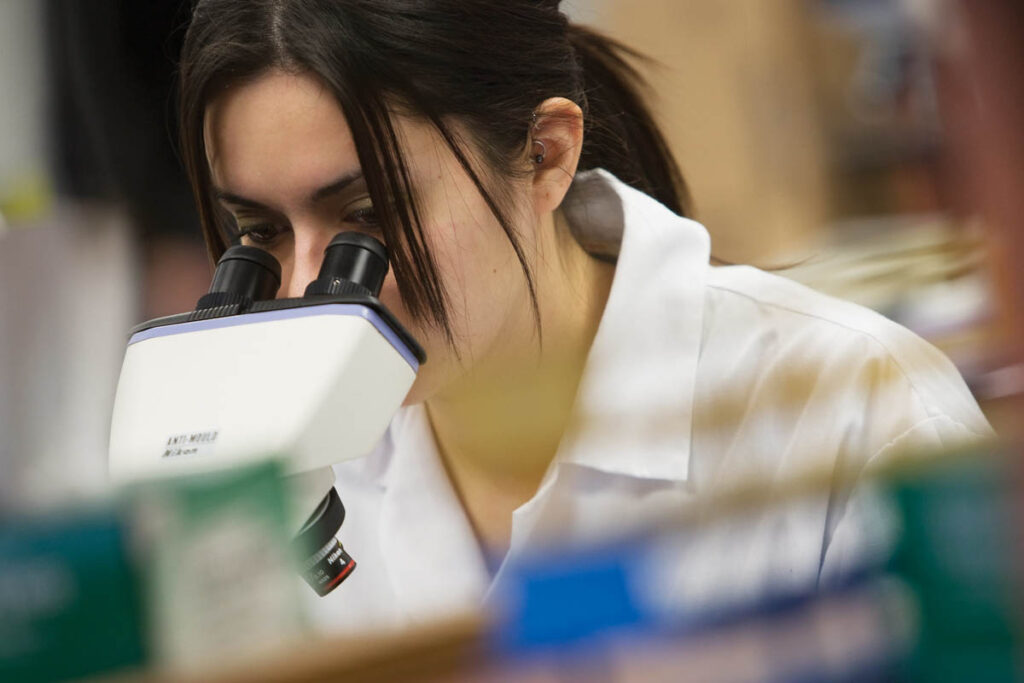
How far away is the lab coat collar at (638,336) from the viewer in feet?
2.15

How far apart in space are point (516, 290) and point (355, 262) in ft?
0.54

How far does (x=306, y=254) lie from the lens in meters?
0.63

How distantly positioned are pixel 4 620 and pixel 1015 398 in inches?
20.7

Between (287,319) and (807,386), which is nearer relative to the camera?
(287,319)

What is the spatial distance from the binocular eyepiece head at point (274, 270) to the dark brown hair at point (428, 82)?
41 millimetres

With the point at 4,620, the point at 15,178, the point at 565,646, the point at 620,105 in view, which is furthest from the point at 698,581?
the point at 15,178

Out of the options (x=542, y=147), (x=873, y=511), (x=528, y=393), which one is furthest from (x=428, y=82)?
(x=873, y=511)

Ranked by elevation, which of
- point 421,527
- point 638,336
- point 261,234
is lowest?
point 421,527

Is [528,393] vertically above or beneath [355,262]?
beneath

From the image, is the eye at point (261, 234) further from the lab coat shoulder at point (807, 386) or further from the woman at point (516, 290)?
the lab coat shoulder at point (807, 386)

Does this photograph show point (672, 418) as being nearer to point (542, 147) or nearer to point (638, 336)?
point (638, 336)

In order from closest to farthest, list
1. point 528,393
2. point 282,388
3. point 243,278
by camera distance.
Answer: point 282,388 < point 243,278 < point 528,393

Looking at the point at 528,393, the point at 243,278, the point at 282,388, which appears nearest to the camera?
the point at 282,388

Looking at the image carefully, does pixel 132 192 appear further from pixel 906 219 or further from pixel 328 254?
pixel 906 219
